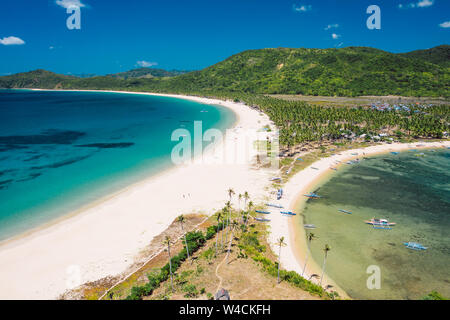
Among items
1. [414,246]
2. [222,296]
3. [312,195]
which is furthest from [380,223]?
[222,296]

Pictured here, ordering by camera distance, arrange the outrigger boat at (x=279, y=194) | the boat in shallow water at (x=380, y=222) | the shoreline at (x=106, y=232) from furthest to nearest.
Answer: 1. the outrigger boat at (x=279, y=194)
2. the boat in shallow water at (x=380, y=222)
3. the shoreline at (x=106, y=232)

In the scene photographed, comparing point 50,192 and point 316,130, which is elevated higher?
point 316,130

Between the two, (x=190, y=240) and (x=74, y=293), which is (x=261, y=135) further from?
(x=74, y=293)

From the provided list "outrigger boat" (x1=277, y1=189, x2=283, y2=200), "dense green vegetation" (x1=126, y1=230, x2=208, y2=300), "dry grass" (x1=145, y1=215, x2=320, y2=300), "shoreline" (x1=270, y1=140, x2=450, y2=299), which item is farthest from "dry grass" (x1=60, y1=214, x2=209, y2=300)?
"outrigger boat" (x1=277, y1=189, x2=283, y2=200)

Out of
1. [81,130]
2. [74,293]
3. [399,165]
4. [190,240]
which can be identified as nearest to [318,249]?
[190,240]

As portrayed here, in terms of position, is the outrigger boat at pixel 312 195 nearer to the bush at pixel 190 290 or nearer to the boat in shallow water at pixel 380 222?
the boat in shallow water at pixel 380 222

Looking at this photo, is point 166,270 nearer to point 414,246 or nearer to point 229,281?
point 229,281

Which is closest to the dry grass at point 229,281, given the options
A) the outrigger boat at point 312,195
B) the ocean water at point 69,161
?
the outrigger boat at point 312,195
